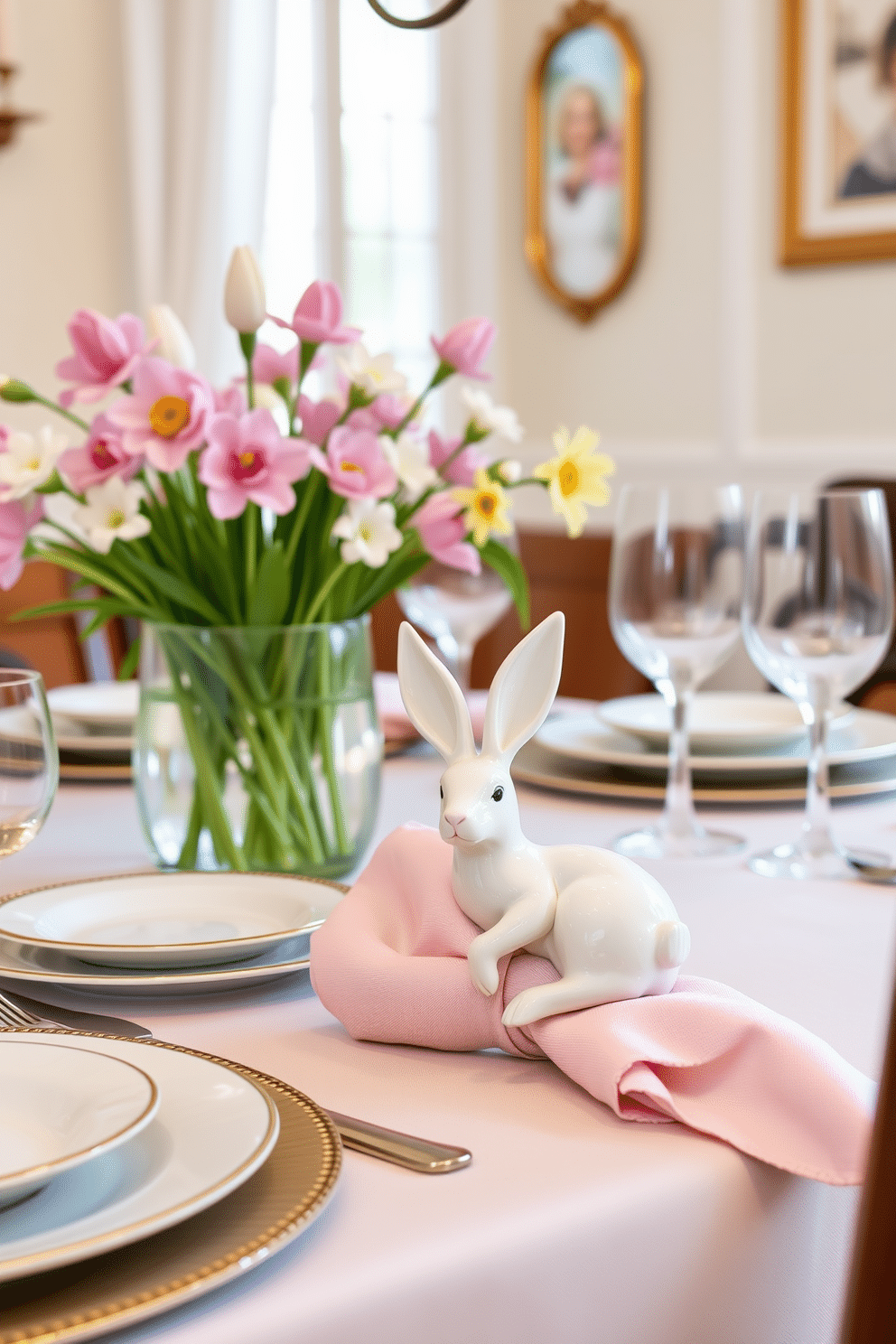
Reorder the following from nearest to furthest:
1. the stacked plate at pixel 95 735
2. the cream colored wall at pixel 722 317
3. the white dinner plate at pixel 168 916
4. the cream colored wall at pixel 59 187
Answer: the white dinner plate at pixel 168 916 < the stacked plate at pixel 95 735 < the cream colored wall at pixel 722 317 < the cream colored wall at pixel 59 187

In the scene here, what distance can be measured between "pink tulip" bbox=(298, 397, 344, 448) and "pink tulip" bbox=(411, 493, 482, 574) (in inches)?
3.1

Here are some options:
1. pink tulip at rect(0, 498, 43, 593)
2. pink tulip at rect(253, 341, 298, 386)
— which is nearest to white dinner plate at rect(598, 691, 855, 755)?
pink tulip at rect(253, 341, 298, 386)

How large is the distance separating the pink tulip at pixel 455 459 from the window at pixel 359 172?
9.37 feet

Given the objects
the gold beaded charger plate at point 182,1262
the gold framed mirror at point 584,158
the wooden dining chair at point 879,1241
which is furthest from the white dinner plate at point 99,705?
the gold framed mirror at point 584,158

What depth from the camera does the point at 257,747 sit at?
947mm

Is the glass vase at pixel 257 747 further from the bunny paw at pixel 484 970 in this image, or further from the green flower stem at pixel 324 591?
the bunny paw at pixel 484 970

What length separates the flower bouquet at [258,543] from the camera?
0.92 meters

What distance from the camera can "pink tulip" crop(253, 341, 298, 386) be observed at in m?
1.00

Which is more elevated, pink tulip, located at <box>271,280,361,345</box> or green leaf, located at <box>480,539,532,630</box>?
pink tulip, located at <box>271,280,361,345</box>

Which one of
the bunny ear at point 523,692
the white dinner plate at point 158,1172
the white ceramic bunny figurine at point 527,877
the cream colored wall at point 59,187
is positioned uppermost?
the cream colored wall at point 59,187

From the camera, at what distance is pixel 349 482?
0.92m

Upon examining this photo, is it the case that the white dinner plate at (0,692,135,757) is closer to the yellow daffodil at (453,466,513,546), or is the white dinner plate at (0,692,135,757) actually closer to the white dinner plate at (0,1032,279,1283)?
the yellow daffodil at (453,466,513,546)

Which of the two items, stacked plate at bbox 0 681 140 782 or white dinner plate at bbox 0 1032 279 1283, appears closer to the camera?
white dinner plate at bbox 0 1032 279 1283

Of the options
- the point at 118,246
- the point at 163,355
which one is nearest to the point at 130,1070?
the point at 163,355
